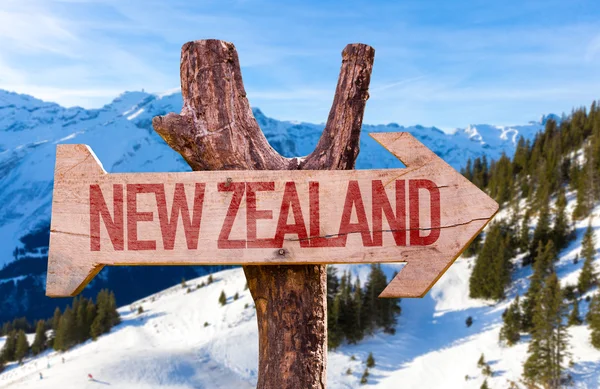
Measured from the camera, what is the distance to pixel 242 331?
43125 mm

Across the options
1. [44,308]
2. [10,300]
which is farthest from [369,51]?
[10,300]

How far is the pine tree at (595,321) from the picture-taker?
34934 millimetres

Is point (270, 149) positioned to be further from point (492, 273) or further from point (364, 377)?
point (492, 273)

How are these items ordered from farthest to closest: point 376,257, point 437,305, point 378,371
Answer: point 437,305 → point 378,371 → point 376,257

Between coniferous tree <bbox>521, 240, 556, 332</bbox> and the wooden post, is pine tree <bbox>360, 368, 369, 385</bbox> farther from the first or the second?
the wooden post

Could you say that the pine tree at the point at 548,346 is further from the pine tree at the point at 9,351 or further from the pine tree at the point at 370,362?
the pine tree at the point at 9,351

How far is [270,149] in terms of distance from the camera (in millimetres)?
3150

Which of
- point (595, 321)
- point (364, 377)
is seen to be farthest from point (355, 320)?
point (595, 321)

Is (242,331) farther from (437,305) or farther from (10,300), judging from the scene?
(10,300)

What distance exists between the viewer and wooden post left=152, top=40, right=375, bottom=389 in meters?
2.72

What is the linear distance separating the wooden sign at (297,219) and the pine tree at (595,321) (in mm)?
39161

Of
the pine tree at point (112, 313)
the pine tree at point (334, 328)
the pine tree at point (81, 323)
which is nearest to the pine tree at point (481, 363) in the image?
the pine tree at point (334, 328)

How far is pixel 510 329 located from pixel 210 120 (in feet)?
135

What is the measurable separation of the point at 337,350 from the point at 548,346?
15.8 meters
